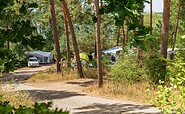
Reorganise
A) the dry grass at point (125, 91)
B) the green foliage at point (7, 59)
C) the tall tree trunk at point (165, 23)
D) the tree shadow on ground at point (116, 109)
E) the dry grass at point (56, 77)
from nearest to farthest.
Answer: the green foliage at point (7, 59), the tree shadow on ground at point (116, 109), the dry grass at point (125, 91), the tall tree trunk at point (165, 23), the dry grass at point (56, 77)

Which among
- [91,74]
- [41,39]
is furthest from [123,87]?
[41,39]

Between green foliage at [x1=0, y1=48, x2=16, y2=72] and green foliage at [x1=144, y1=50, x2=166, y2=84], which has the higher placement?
green foliage at [x1=0, y1=48, x2=16, y2=72]

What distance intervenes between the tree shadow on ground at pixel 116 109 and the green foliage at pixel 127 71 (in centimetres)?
450

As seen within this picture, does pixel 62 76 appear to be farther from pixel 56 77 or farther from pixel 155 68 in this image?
pixel 155 68

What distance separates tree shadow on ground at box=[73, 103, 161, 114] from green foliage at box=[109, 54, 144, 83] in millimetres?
4496

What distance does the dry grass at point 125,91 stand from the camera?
16125 millimetres

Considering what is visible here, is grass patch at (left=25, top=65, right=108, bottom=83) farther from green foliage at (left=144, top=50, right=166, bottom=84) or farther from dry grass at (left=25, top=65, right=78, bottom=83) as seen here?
green foliage at (left=144, top=50, right=166, bottom=84)

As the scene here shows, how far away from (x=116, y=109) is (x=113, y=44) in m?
45.7

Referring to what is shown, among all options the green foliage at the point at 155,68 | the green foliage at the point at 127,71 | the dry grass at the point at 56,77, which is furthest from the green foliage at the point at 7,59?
the dry grass at the point at 56,77

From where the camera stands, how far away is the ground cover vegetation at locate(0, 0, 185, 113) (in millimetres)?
2006

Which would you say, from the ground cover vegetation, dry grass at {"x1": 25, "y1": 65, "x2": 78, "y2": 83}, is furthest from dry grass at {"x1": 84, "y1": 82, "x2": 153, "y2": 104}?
dry grass at {"x1": 25, "y1": 65, "x2": 78, "y2": 83}

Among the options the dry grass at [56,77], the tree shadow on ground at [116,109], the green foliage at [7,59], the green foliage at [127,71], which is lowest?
the dry grass at [56,77]

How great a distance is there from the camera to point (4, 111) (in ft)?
5.17

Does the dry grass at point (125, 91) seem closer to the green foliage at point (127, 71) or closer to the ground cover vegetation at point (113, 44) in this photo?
the ground cover vegetation at point (113, 44)
